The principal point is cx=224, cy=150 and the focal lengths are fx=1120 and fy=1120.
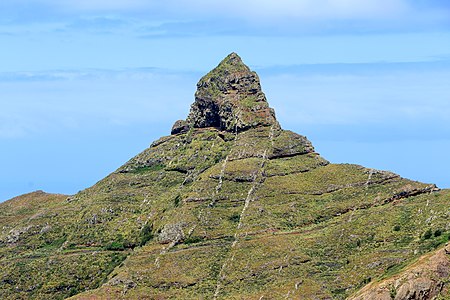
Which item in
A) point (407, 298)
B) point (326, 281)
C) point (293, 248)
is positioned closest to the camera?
point (407, 298)

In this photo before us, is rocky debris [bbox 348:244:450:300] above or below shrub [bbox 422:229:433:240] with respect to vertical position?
below

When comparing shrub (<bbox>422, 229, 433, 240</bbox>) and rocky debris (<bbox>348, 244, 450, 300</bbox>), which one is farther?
shrub (<bbox>422, 229, 433, 240</bbox>)

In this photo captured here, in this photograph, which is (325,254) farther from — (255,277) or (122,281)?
(122,281)

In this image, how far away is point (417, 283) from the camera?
15638 cm

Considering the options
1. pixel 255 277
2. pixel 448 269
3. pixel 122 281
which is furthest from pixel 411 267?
pixel 122 281

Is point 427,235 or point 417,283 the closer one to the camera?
point 417,283

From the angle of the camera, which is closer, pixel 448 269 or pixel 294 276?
pixel 448 269

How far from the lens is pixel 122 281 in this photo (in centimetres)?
19975

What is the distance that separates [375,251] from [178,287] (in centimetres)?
3507

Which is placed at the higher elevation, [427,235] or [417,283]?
[427,235]

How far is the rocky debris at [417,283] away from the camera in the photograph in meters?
156

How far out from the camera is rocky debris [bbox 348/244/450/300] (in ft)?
511

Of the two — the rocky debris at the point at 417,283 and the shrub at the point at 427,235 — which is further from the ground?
the shrub at the point at 427,235

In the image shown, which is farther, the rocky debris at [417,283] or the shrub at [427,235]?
the shrub at [427,235]
